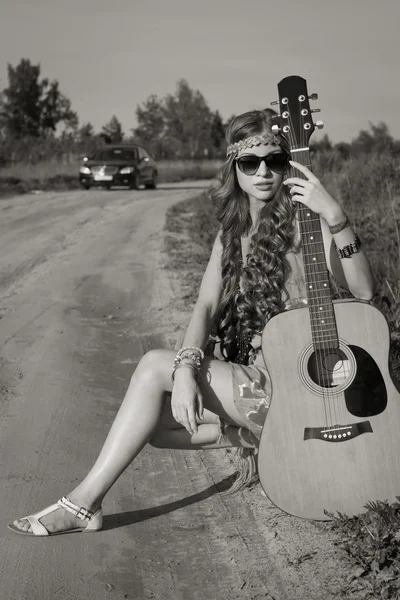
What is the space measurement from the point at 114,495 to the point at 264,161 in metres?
1.46

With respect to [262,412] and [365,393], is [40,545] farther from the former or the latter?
[365,393]

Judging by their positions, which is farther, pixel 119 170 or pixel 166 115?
pixel 166 115

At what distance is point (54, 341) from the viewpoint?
5594 mm

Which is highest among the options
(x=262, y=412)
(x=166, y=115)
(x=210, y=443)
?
(x=166, y=115)

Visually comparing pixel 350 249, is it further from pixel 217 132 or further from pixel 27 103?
pixel 217 132

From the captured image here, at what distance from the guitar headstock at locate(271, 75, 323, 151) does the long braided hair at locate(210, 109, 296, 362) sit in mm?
137

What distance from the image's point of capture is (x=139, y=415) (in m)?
2.85

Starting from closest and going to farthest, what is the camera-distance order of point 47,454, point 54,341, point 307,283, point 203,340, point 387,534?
point 387,534
point 307,283
point 203,340
point 47,454
point 54,341

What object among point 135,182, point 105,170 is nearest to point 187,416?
point 105,170

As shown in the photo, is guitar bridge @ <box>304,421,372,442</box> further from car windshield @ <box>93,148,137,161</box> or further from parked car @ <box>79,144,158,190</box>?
car windshield @ <box>93,148,137,161</box>

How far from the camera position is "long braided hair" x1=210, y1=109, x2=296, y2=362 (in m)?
2.98

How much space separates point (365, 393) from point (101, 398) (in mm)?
2150

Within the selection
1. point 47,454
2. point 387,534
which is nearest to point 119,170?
point 47,454

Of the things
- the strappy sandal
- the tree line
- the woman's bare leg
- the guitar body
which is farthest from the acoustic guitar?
the tree line
